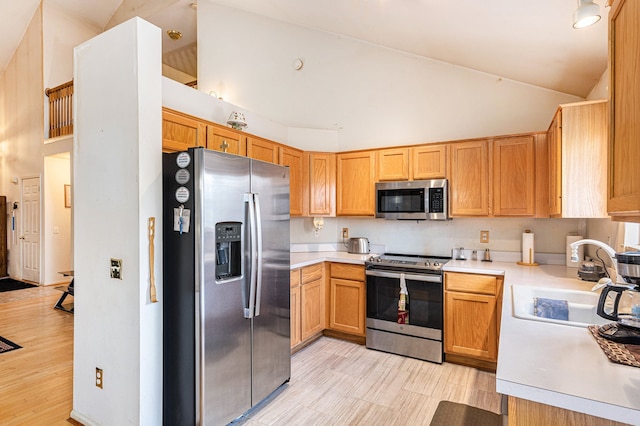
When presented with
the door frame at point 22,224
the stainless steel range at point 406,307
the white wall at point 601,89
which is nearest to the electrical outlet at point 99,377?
the stainless steel range at point 406,307

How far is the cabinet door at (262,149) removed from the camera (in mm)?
3342

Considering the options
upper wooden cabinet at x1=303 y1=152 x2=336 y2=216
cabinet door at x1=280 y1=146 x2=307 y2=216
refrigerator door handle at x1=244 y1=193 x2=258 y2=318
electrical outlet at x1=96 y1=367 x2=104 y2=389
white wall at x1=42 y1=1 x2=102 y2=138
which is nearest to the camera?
electrical outlet at x1=96 y1=367 x2=104 y2=389

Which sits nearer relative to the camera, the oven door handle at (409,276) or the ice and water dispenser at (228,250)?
the ice and water dispenser at (228,250)

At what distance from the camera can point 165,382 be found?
2.03m

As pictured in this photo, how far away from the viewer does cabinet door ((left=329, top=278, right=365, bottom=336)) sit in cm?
353

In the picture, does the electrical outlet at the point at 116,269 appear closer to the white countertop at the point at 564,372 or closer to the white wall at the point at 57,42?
the white countertop at the point at 564,372

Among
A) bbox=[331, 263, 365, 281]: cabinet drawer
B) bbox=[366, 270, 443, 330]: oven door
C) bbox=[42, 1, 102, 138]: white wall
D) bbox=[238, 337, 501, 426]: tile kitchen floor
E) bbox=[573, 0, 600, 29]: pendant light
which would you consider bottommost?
bbox=[238, 337, 501, 426]: tile kitchen floor

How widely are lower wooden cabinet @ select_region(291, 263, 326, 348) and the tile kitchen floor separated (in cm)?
24

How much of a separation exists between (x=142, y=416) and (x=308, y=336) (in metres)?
1.81

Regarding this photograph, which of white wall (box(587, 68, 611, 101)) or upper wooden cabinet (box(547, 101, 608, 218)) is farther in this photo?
white wall (box(587, 68, 611, 101))

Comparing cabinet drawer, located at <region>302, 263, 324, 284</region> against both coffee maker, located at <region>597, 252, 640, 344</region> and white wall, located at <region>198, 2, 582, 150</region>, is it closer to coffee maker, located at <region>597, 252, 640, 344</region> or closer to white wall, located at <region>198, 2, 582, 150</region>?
white wall, located at <region>198, 2, 582, 150</region>

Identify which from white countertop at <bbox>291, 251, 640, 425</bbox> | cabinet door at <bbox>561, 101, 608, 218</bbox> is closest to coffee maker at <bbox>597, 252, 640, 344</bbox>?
white countertop at <bbox>291, 251, 640, 425</bbox>

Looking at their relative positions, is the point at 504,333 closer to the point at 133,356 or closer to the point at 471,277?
the point at 471,277

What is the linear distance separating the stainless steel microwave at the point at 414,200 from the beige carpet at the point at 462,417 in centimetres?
198
